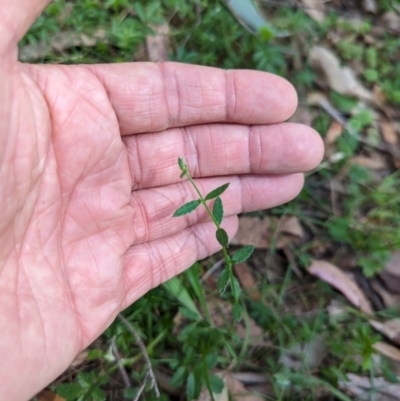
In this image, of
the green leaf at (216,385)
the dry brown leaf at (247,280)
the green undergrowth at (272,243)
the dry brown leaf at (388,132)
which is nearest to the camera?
the green leaf at (216,385)

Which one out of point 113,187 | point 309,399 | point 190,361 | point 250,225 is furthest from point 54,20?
point 309,399

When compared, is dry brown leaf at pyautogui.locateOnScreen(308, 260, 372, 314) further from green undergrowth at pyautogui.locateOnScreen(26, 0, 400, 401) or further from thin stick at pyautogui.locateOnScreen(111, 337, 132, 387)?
thin stick at pyautogui.locateOnScreen(111, 337, 132, 387)

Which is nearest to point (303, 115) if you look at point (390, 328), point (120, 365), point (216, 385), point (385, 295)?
point (385, 295)

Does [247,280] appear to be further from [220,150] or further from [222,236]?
[222,236]

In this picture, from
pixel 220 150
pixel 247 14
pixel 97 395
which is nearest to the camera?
pixel 97 395

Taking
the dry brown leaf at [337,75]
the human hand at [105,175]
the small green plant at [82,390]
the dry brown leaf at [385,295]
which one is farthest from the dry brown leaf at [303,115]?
the small green plant at [82,390]

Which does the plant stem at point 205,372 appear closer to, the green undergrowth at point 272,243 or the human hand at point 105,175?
the green undergrowth at point 272,243

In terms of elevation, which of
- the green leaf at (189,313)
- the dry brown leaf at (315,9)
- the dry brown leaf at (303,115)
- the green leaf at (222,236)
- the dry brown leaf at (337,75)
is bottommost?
the green leaf at (189,313)
